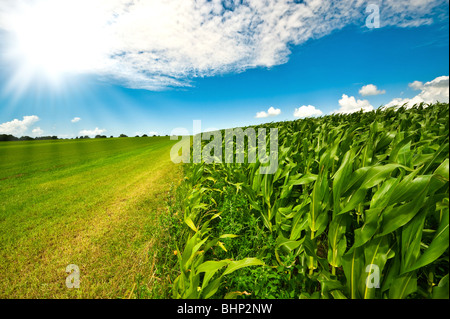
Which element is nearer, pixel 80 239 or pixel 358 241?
pixel 358 241

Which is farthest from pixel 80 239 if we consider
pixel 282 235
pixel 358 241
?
pixel 358 241

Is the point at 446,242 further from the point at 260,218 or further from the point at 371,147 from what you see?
the point at 260,218

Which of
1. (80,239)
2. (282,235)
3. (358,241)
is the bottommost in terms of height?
(80,239)

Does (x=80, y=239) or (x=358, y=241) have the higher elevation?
(x=358, y=241)

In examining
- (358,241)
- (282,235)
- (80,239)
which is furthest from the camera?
(80,239)

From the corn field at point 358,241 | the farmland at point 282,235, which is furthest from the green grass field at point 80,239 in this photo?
the corn field at point 358,241

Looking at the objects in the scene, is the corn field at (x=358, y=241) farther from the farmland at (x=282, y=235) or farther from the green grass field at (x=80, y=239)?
the green grass field at (x=80, y=239)

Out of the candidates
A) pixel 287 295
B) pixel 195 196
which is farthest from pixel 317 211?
pixel 195 196

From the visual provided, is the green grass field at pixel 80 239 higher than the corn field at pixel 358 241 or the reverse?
the reverse

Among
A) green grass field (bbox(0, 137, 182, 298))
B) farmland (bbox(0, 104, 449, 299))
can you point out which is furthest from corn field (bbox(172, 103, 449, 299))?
green grass field (bbox(0, 137, 182, 298))

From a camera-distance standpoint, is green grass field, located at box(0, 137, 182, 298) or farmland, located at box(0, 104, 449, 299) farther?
green grass field, located at box(0, 137, 182, 298)

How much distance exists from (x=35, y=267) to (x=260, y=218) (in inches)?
122

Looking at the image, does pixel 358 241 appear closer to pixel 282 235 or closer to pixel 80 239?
pixel 282 235

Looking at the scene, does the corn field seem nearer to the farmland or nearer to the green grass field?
the farmland
